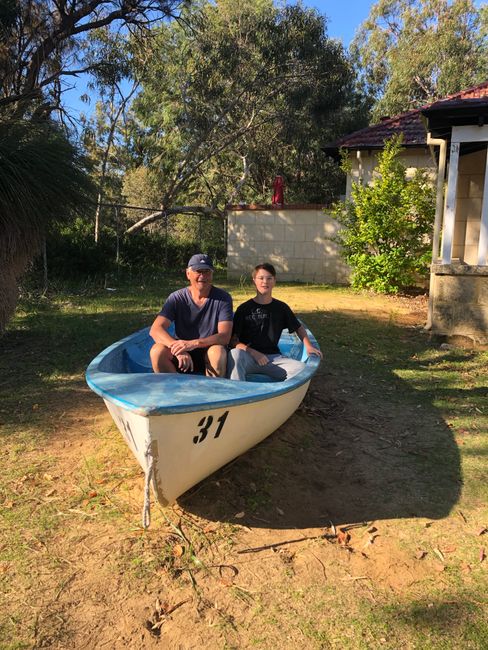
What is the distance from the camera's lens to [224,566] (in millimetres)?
2770

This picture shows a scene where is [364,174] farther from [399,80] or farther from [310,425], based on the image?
[399,80]

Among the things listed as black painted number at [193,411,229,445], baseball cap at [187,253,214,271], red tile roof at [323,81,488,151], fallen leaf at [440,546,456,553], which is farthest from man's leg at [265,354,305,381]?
red tile roof at [323,81,488,151]

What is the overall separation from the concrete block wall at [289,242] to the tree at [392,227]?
231cm

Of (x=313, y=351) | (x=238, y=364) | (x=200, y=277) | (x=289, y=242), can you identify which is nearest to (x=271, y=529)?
(x=238, y=364)

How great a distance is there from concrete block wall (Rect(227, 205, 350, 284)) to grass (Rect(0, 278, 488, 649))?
→ 8.98m

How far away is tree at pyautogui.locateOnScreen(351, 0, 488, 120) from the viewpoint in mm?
24484

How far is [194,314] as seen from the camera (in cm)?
418

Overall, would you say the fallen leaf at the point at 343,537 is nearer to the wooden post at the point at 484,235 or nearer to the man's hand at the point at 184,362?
the man's hand at the point at 184,362

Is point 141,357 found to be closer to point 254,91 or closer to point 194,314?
point 194,314

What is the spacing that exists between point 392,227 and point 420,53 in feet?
63.7

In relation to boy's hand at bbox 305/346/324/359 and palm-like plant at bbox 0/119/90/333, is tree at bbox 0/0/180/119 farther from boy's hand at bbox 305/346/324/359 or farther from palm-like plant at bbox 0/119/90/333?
boy's hand at bbox 305/346/324/359

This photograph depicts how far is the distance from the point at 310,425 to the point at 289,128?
1949cm

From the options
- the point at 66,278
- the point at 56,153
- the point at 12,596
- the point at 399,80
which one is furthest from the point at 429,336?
the point at 399,80

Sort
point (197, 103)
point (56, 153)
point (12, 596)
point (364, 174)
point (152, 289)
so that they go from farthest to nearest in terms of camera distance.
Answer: point (197, 103) → point (364, 174) → point (152, 289) → point (56, 153) → point (12, 596)
